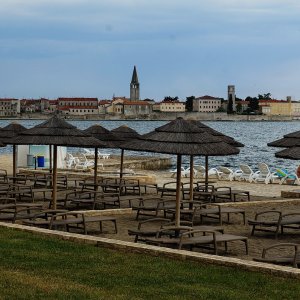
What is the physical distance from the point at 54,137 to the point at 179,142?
349cm

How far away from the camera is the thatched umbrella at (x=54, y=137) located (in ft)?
48.6

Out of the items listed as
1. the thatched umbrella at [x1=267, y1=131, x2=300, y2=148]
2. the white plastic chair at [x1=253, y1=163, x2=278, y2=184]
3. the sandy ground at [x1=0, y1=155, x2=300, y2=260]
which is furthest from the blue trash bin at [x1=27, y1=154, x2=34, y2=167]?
the thatched umbrella at [x1=267, y1=131, x2=300, y2=148]

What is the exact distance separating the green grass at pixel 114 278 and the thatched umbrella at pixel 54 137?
4.99 m

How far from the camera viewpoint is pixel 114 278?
813cm

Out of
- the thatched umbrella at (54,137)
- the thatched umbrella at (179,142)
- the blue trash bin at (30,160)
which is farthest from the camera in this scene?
the blue trash bin at (30,160)

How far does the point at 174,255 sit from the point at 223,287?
161 centimetres

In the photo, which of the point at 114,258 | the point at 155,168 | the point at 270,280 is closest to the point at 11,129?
the point at 114,258

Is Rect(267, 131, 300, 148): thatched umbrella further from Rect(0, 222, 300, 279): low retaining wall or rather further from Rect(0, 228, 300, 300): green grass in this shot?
Rect(0, 228, 300, 300): green grass

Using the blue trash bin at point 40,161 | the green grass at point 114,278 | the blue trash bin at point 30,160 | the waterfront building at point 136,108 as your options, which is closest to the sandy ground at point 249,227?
the green grass at point 114,278

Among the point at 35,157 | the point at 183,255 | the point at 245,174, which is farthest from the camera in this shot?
the point at 35,157

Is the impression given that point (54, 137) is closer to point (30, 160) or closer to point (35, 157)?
point (35, 157)

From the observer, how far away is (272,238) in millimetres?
12828

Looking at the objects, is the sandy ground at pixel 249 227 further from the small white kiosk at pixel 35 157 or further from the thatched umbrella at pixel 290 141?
the small white kiosk at pixel 35 157

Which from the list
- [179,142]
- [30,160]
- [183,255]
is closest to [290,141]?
[179,142]
